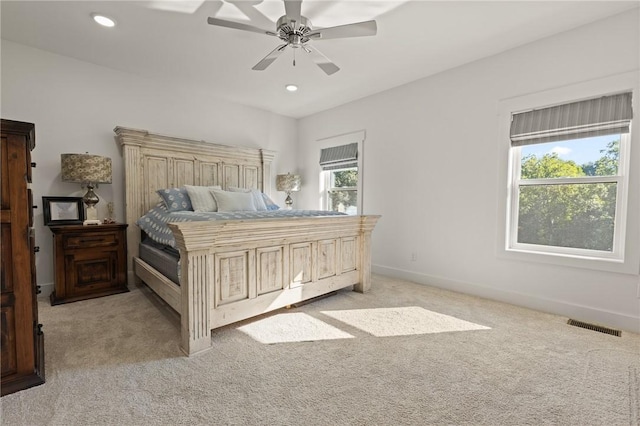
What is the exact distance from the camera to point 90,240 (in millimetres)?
2973

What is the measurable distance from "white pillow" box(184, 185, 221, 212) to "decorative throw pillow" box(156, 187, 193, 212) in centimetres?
8

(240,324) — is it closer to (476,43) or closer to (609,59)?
(476,43)

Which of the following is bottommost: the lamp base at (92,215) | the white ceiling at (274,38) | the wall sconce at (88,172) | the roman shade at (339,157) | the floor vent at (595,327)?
the floor vent at (595,327)

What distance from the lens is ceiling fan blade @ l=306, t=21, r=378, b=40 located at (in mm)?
2058

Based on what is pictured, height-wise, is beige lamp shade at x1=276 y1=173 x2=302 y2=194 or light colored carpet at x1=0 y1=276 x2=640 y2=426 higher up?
beige lamp shade at x1=276 y1=173 x2=302 y2=194

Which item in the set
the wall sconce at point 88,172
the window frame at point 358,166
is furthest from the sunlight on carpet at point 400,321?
the wall sconce at point 88,172

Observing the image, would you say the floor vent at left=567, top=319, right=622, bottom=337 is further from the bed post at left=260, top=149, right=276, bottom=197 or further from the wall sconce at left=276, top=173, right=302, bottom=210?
the bed post at left=260, top=149, right=276, bottom=197

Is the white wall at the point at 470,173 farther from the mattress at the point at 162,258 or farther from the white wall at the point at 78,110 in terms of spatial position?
the mattress at the point at 162,258

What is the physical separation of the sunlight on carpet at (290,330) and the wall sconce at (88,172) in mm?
2216

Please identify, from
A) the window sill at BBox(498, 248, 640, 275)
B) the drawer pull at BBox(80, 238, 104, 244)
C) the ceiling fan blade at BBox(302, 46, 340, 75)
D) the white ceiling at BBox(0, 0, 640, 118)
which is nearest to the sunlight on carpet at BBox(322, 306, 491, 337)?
the window sill at BBox(498, 248, 640, 275)

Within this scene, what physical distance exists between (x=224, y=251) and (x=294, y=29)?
1740 millimetres

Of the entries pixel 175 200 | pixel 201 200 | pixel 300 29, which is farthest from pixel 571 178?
pixel 175 200

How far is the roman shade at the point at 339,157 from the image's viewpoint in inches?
178

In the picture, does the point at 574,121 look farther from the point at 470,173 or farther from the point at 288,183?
the point at 288,183
